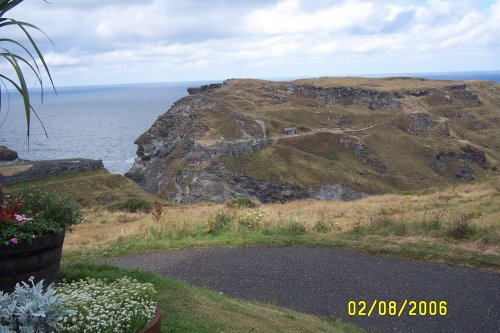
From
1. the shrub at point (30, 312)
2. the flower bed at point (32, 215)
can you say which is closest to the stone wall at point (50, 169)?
the flower bed at point (32, 215)

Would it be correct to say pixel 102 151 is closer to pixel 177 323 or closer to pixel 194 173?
pixel 194 173

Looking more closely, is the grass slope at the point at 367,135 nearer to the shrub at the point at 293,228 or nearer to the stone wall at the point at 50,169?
the stone wall at the point at 50,169

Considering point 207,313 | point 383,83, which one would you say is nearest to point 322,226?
point 207,313

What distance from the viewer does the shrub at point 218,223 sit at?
52.0ft

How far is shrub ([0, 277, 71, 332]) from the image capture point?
14.1 ft

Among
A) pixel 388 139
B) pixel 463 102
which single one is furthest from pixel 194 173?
pixel 463 102

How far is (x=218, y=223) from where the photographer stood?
639 inches

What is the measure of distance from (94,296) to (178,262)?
6.58 meters

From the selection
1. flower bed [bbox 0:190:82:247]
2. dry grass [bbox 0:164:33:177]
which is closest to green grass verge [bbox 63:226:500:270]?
flower bed [bbox 0:190:82:247]

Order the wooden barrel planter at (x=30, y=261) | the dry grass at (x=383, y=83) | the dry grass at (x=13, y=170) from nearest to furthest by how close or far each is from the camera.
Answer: the wooden barrel planter at (x=30, y=261) < the dry grass at (x=13, y=170) < the dry grass at (x=383, y=83)

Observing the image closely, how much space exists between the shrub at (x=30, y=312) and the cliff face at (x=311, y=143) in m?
58.9

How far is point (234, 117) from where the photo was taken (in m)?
86.9

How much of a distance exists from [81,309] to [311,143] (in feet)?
271
